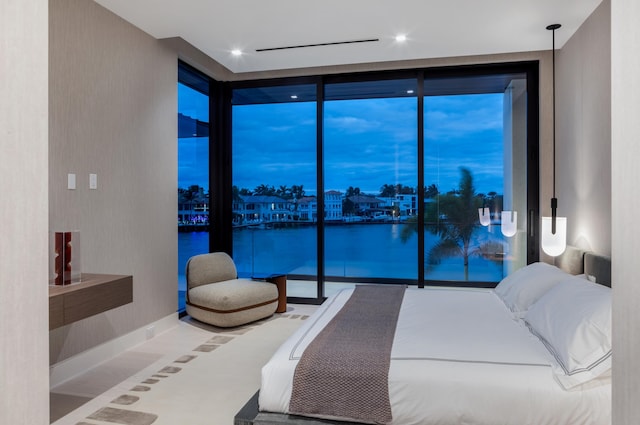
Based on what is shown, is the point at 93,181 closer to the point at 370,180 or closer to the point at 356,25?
the point at 356,25

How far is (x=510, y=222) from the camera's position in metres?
4.69

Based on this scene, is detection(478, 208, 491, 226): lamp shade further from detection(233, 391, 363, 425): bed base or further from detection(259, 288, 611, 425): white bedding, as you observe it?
detection(233, 391, 363, 425): bed base

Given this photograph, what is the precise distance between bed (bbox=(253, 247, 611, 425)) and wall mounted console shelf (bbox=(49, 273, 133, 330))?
114 cm

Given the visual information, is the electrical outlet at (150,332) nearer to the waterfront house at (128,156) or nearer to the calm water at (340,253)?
the waterfront house at (128,156)

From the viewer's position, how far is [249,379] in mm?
3025

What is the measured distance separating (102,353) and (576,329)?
3188mm

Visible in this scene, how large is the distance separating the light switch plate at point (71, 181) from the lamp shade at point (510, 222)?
3.99m

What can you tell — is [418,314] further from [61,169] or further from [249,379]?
[61,169]

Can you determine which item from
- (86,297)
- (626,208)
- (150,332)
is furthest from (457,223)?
(626,208)

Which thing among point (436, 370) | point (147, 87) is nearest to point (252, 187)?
point (147, 87)

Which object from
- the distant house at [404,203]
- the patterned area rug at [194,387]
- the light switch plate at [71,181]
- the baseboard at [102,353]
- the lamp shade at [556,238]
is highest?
the light switch plate at [71,181]

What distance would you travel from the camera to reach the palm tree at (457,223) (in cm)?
480

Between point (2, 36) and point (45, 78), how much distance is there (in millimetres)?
103

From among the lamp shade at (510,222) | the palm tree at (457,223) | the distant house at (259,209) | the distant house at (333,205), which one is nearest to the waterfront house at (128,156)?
the lamp shade at (510,222)
